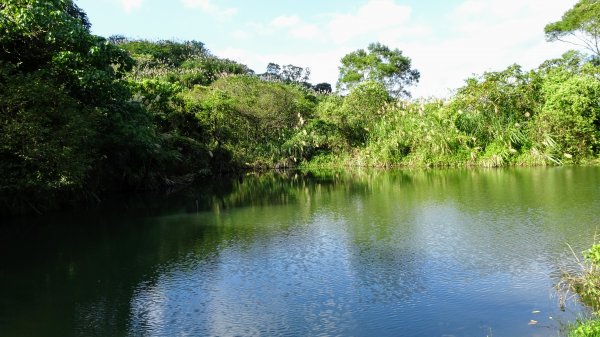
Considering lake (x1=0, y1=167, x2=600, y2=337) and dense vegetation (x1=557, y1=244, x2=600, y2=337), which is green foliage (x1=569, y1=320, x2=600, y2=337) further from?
lake (x1=0, y1=167, x2=600, y2=337)

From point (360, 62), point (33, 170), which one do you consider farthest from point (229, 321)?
point (360, 62)

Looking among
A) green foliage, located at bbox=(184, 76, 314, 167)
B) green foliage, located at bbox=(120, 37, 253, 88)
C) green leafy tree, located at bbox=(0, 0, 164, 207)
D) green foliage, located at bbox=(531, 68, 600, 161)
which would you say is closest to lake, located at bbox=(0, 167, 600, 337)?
green leafy tree, located at bbox=(0, 0, 164, 207)

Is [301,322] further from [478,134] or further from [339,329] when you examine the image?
[478,134]

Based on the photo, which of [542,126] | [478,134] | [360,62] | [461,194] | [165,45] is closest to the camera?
[461,194]

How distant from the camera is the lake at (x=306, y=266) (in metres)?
7.23

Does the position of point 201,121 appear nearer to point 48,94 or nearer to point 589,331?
point 48,94

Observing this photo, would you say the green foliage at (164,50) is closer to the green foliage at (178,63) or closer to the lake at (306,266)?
the green foliage at (178,63)

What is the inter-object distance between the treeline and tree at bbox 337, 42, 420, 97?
9.50 meters

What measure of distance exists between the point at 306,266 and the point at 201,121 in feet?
77.1

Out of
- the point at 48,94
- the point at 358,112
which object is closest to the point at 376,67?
the point at 358,112

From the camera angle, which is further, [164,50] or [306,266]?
[164,50]

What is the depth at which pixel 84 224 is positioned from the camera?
16125mm

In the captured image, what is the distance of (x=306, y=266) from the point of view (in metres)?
10.1

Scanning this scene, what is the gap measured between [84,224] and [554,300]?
13.3 metres
